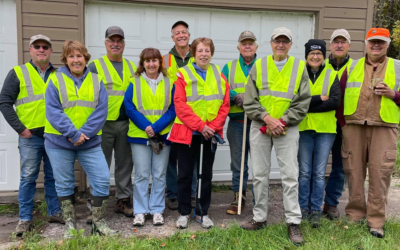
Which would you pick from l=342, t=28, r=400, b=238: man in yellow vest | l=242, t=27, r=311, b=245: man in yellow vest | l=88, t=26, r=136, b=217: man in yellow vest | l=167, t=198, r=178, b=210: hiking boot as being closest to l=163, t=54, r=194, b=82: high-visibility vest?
l=88, t=26, r=136, b=217: man in yellow vest

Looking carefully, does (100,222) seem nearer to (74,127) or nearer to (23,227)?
(23,227)

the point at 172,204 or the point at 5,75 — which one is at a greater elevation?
the point at 5,75

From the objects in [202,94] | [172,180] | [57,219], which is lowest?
[57,219]

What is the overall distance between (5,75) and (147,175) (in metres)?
2.40


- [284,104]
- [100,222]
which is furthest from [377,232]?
[100,222]

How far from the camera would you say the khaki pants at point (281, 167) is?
333 centimetres

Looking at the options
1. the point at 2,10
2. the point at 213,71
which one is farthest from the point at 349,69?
the point at 2,10

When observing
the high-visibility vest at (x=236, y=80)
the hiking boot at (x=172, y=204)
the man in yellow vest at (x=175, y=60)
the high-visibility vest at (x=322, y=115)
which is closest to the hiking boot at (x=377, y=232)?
the high-visibility vest at (x=322, y=115)

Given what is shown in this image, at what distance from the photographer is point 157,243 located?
127 inches

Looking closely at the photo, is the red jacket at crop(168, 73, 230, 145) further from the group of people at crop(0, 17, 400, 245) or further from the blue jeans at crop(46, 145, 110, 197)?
the blue jeans at crop(46, 145, 110, 197)

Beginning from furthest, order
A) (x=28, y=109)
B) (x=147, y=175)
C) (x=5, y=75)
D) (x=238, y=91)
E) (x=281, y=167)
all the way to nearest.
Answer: (x=5, y=75) → (x=238, y=91) → (x=147, y=175) → (x=28, y=109) → (x=281, y=167)

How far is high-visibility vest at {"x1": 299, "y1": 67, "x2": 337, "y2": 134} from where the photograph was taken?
142 inches

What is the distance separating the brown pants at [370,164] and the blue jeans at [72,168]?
2.61 metres

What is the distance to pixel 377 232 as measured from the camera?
345cm
